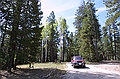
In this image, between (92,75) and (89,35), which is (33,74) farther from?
(89,35)

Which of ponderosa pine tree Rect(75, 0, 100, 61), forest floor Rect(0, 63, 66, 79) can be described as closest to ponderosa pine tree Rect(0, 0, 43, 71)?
forest floor Rect(0, 63, 66, 79)

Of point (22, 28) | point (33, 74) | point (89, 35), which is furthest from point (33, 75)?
point (89, 35)

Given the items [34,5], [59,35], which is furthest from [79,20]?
[34,5]

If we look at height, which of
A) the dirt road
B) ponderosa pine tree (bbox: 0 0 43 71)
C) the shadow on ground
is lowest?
the shadow on ground

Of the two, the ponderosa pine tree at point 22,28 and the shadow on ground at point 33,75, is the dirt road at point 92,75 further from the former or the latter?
the ponderosa pine tree at point 22,28

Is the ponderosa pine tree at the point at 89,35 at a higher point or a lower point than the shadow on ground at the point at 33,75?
higher

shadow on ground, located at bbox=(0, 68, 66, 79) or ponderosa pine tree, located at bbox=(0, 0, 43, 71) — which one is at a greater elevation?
ponderosa pine tree, located at bbox=(0, 0, 43, 71)

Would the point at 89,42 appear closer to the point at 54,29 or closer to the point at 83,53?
the point at 83,53

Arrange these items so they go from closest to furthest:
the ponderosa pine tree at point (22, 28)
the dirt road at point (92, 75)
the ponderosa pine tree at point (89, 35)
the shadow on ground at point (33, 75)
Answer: the dirt road at point (92, 75), the shadow on ground at point (33, 75), the ponderosa pine tree at point (22, 28), the ponderosa pine tree at point (89, 35)

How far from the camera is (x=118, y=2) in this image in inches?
912

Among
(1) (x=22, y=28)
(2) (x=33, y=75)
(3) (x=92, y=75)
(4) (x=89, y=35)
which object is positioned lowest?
(2) (x=33, y=75)

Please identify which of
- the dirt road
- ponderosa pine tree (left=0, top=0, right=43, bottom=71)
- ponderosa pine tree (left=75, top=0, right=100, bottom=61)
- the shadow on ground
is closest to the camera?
the dirt road

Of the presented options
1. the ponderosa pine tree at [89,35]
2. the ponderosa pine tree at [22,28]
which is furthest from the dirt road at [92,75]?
the ponderosa pine tree at [89,35]

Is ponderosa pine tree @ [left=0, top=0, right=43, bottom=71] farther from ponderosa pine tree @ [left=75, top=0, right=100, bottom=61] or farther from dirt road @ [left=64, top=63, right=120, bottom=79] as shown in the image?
ponderosa pine tree @ [left=75, top=0, right=100, bottom=61]
